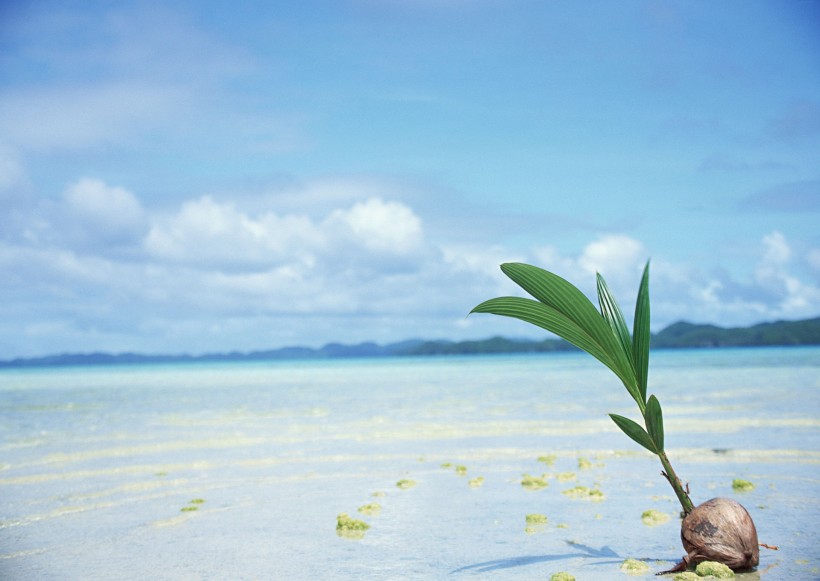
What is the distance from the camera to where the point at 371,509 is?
7.80 meters

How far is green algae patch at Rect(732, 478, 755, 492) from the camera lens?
322 inches

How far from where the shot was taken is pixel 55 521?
7797 millimetres

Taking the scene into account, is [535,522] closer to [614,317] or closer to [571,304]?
[614,317]

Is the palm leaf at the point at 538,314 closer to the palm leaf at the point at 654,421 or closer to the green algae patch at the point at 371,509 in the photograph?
the palm leaf at the point at 654,421

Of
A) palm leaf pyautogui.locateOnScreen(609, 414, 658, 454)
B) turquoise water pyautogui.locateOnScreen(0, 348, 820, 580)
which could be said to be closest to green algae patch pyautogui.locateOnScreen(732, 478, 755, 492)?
turquoise water pyautogui.locateOnScreen(0, 348, 820, 580)

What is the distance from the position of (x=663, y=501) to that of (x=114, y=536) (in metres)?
5.83

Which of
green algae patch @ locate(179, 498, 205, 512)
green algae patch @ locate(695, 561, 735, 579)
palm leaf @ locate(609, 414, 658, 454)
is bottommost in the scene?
green algae patch @ locate(179, 498, 205, 512)

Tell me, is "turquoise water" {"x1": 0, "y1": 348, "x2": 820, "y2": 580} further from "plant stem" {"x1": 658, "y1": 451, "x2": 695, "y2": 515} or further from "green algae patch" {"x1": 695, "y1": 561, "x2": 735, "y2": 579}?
"plant stem" {"x1": 658, "y1": 451, "x2": 695, "y2": 515}

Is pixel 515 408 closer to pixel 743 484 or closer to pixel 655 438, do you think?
pixel 743 484

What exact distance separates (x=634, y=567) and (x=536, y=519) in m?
1.72

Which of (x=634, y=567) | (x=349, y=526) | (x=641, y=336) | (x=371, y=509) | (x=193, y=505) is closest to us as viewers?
(x=641, y=336)

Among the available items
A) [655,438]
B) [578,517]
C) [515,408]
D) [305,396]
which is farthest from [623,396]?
[655,438]

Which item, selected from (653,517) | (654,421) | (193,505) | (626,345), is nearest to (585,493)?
(653,517)

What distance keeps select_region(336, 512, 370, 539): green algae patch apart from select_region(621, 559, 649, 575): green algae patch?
8.29 feet
